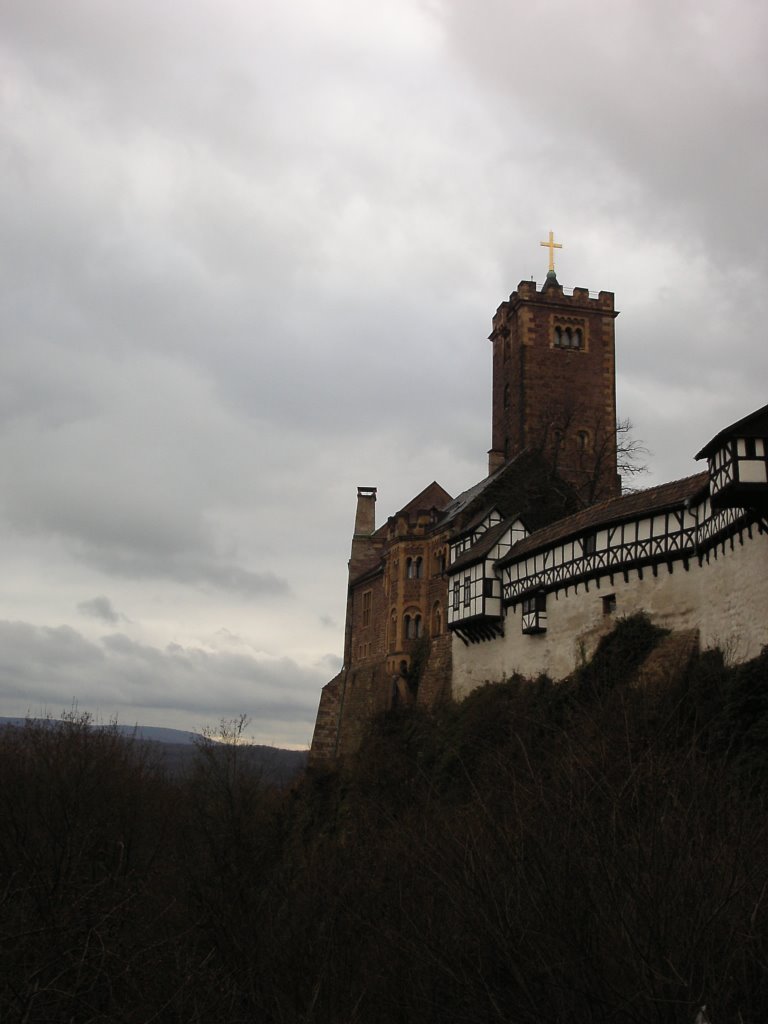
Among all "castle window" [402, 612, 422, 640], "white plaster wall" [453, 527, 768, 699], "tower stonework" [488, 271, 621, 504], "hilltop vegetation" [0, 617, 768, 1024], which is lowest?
"hilltop vegetation" [0, 617, 768, 1024]

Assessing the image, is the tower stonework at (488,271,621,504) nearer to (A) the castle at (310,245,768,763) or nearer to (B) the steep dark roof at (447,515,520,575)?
(A) the castle at (310,245,768,763)

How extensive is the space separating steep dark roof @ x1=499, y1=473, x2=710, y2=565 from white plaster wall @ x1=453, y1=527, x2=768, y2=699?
1909 millimetres

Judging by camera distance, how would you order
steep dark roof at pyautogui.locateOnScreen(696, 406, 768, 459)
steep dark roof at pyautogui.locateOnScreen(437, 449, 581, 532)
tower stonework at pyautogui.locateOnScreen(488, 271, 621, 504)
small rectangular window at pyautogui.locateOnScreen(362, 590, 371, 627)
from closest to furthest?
steep dark roof at pyautogui.locateOnScreen(696, 406, 768, 459), steep dark roof at pyautogui.locateOnScreen(437, 449, 581, 532), tower stonework at pyautogui.locateOnScreen(488, 271, 621, 504), small rectangular window at pyautogui.locateOnScreen(362, 590, 371, 627)

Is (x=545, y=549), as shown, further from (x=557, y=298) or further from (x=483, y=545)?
(x=557, y=298)

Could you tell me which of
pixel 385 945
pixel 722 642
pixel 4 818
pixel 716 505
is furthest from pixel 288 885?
pixel 716 505

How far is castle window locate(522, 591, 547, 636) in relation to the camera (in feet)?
127

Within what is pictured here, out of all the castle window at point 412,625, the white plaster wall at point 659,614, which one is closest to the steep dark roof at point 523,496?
the castle window at point 412,625

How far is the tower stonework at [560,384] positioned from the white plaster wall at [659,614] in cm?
1471

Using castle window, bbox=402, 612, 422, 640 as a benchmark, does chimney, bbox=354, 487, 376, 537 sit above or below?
above

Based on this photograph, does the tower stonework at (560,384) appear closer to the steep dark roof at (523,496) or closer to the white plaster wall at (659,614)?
the steep dark roof at (523,496)

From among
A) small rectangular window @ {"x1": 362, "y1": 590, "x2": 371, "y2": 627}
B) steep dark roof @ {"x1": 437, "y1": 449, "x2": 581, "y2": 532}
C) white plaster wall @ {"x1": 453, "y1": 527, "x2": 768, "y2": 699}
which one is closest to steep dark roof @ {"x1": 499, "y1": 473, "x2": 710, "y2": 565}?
white plaster wall @ {"x1": 453, "y1": 527, "x2": 768, "y2": 699}

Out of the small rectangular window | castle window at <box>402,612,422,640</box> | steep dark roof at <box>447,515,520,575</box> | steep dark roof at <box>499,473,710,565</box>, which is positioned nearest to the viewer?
steep dark roof at <box>499,473,710,565</box>

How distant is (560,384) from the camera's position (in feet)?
189

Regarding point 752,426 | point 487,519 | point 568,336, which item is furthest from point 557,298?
point 752,426
